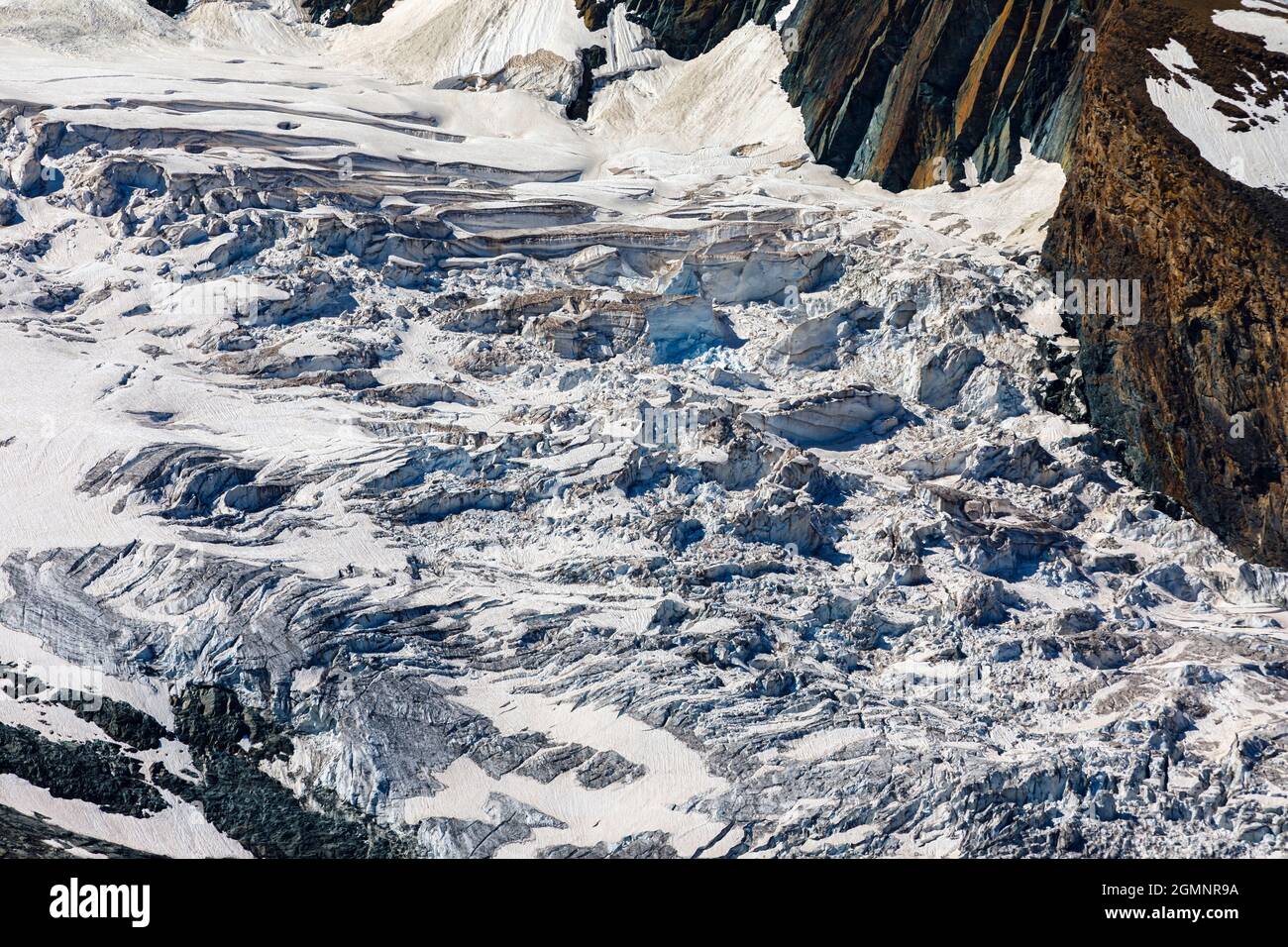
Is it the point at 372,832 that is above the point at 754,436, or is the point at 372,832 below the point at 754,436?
below

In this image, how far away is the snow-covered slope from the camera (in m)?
57.0

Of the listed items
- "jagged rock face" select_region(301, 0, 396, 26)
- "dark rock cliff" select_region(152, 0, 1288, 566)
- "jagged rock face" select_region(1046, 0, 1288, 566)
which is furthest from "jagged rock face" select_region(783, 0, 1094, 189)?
"jagged rock face" select_region(301, 0, 396, 26)

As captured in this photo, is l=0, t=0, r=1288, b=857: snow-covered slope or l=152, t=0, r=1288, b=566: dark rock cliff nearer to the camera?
l=0, t=0, r=1288, b=857: snow-covered slope

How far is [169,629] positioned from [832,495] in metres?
24.0

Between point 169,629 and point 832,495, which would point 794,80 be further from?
point 169,629

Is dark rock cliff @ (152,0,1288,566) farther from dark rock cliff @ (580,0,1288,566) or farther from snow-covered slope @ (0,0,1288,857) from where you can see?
snow-covered slope @ (0,0,1288,857)

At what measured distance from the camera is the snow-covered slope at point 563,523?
57031mm

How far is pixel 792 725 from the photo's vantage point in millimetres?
58938

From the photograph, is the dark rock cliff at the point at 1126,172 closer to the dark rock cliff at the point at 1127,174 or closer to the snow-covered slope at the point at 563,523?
the dark rock cliff at the point at 1127,174

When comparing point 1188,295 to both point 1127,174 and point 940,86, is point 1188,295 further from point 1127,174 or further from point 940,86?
point 940,86

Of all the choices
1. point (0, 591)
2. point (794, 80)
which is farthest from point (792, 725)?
point (794, 80)

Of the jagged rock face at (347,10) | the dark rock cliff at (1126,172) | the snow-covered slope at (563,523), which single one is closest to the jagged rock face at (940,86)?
the dark rock cliff at (1126,172)

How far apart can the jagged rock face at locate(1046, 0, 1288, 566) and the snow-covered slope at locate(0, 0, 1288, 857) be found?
201 cm

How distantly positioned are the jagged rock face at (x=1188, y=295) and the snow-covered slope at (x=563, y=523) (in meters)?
2.01
